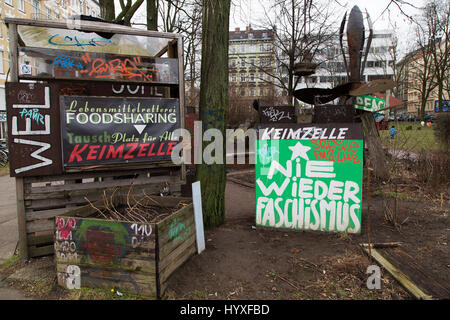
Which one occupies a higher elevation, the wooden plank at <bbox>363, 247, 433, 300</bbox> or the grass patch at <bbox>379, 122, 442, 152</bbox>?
the grass patch at <bbox>379, 122, 442, 152</bbox>

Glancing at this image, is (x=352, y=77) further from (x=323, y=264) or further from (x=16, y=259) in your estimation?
(x=16, y=259)

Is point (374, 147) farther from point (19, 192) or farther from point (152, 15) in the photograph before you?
point (19, 192)

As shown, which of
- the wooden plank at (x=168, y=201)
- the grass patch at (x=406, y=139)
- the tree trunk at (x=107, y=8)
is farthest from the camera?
the tree trunk at (x=107, y=8)

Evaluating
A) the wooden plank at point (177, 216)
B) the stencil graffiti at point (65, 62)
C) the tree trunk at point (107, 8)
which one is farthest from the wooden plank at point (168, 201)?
the tree trunk at point (107, 8)

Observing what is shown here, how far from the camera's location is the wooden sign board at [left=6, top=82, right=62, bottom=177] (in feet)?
12.5

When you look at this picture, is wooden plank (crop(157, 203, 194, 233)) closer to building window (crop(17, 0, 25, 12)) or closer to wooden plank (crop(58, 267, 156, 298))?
wooden plank (crop(58, 267, 156, 298))

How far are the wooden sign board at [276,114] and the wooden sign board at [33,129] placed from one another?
117 inches

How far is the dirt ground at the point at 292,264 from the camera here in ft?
10.0

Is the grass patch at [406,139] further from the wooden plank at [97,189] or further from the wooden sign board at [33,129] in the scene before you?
the wooden sign board at [33,129]

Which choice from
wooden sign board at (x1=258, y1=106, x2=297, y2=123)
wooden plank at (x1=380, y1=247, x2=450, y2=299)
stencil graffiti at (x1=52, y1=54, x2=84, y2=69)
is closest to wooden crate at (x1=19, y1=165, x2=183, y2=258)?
stencil graffiti at (x1=52, y1=54, x2=84, y2=69)

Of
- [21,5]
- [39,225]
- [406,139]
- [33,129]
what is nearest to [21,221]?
[39,225]

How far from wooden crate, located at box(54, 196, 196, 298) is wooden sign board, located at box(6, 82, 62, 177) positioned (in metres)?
1.15

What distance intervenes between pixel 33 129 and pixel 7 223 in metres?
2.94
